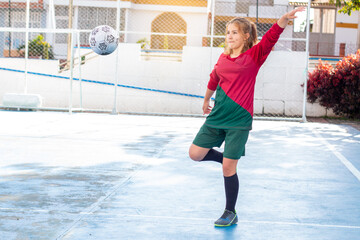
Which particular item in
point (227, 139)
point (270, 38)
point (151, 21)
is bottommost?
point (227, 139)

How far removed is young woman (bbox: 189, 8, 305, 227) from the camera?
180 inches

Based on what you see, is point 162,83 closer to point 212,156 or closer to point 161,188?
point 161,188

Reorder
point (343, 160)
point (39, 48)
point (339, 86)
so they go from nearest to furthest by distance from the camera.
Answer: point (343, 160)
point (339, 86)
point (39, 48)

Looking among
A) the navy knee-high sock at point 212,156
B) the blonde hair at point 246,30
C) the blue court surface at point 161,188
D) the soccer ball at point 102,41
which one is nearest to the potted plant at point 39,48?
the soccer ball at point 102,41

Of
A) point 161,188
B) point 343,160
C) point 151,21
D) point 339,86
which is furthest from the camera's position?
point 151,21

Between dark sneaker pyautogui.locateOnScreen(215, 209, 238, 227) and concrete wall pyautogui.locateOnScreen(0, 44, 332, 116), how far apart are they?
1151 cm

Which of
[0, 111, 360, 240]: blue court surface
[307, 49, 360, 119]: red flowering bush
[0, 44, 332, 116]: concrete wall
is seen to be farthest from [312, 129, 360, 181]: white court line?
[0, 44, 332, 116]: concrete wall

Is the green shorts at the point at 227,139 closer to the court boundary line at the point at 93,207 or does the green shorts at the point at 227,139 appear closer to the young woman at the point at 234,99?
→ the young woman at the point at 234,99

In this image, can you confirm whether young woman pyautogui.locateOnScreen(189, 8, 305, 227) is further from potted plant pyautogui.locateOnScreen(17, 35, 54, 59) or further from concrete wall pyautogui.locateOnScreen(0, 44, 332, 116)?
potted plant pyautogui.locateOnScreen(17, 35, 54, 59)

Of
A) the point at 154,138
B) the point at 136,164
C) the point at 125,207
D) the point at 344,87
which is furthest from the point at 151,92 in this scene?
the point at 125,207

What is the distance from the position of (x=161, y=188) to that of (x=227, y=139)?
60.5 inches

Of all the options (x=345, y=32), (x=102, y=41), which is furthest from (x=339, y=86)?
(x=345, y=32)

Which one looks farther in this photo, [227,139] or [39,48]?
[39,48]

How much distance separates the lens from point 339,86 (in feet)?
Answer: 52.9
